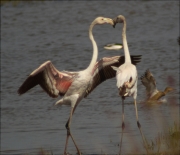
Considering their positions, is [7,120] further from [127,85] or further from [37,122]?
[127,85]

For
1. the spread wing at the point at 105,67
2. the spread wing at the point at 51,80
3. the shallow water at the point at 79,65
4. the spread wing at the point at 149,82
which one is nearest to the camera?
the spread wing at the point at 51,80

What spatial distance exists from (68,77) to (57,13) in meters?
16.5

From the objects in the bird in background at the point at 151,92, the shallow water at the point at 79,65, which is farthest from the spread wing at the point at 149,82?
the shallow water at the point at 79,65

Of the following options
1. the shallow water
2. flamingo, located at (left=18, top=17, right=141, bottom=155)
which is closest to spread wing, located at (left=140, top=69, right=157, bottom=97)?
the shallow water

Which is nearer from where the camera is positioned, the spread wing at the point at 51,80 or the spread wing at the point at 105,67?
the spread wing at the point at 51,80

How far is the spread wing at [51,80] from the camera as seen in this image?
29.7 feet

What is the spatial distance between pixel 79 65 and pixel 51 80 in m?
7.19

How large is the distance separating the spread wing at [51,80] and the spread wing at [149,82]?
261cm

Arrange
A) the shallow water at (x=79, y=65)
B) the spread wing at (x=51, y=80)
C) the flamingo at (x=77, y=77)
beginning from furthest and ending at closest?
the shallow water at (x=79, y=65)
the flamingo at (x=77, y=77)
the spread wing at (x=51, y=80)

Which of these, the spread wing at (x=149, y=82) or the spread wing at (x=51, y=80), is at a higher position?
the spread wing at (x=51, y=80)

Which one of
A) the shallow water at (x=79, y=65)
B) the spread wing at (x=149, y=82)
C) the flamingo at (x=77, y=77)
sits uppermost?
the flamingo at (x=77, y=77)

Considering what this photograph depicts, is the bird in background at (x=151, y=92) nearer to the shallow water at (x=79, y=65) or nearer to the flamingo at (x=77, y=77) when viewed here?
the shallow water at (x=79, y=65)

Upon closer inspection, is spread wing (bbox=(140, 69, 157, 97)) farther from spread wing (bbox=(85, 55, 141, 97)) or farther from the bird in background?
spread wing (bbox=(85, 55, 141, 97))

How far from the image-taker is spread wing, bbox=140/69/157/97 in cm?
1180
